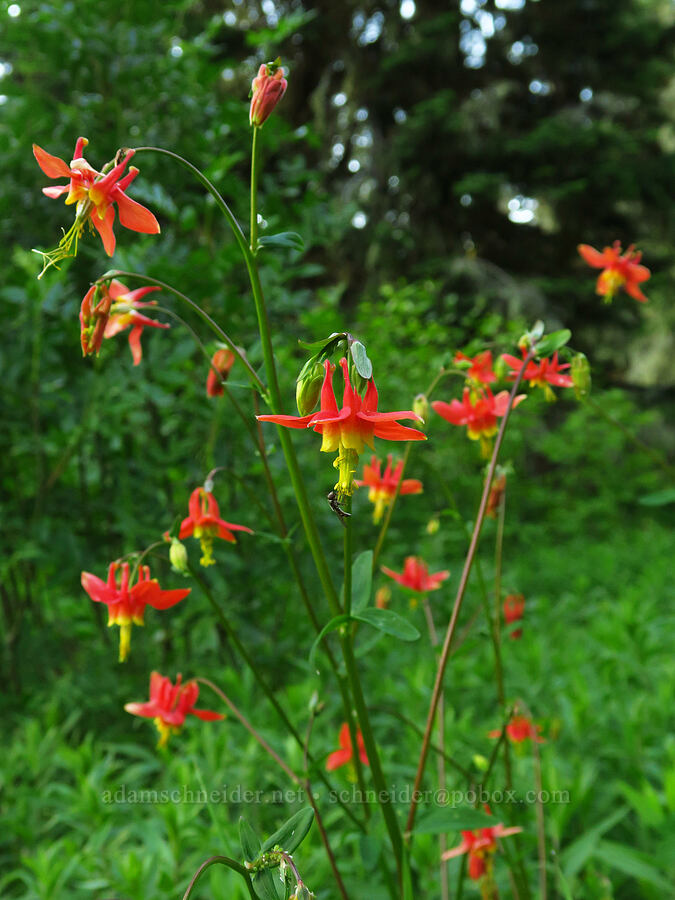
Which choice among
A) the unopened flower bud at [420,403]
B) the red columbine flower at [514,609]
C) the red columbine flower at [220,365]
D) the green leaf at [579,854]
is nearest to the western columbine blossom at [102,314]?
the red columbine flower at [220,365]

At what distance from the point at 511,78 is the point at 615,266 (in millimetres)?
7445

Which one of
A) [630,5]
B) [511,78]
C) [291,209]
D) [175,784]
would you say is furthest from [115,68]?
[630,5]

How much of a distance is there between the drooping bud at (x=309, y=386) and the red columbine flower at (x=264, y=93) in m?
0.29

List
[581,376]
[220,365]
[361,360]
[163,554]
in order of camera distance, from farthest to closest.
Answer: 1. [163,554]
2. [220,365]
3. [581,376]
4. [361,360]

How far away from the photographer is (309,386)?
0.56 m

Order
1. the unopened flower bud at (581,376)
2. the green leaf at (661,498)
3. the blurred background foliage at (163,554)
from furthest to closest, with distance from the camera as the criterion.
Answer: the blurred background foliage at (163,554)
the green leaf at (661,498)
the unopened flower bud at (581,376)

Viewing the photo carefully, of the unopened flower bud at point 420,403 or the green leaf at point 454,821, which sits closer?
the green leaf at point 454,821

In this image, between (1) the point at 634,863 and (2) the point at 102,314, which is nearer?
(2) the point at 102,314

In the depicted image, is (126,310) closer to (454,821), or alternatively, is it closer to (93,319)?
(93,319)

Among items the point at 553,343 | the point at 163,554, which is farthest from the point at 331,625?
the point at 163,554

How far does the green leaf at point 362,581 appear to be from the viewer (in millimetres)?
767

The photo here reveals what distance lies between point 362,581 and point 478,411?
0.95 feet

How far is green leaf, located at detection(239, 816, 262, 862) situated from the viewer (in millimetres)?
583

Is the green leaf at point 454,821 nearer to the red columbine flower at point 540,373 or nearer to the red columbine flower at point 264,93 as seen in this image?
the red columbine flower at point 540,373
